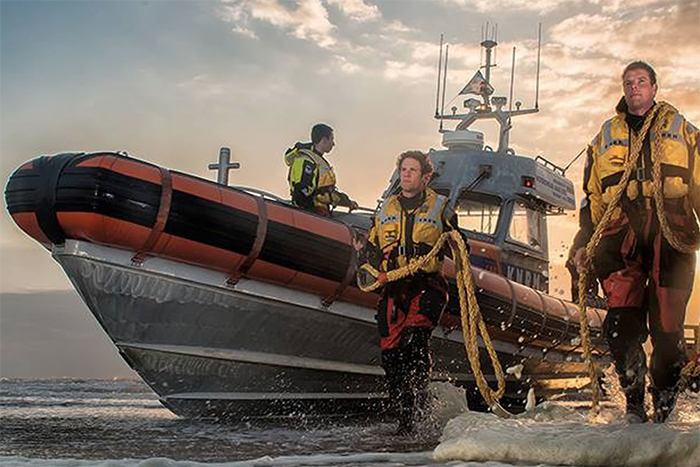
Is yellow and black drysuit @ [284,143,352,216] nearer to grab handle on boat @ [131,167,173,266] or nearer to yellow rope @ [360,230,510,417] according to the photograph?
grab handle on boat @ [131,167,173,266]

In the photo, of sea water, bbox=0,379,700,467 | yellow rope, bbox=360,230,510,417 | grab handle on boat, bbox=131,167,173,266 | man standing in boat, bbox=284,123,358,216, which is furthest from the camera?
man standing in boat, bbox=284,123,358,216

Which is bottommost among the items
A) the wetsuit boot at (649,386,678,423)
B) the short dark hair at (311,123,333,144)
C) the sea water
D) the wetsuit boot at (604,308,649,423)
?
the sea water

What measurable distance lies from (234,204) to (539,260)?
15.2 ft

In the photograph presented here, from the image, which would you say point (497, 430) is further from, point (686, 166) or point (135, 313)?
point (135, 313)

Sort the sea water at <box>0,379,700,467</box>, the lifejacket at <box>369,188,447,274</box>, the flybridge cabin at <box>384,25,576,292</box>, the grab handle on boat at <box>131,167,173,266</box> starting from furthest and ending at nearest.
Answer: the flybridge cabin at <box>384,25,576,292</box> < the grab handle on boat at <box>131,167,173,266</box> < the lifejacket at <box>369,188,447,274</box> < the sea water at <box>0,379,700,467</box>

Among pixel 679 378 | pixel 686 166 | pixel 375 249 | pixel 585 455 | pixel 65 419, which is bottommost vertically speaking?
pixel 65 419

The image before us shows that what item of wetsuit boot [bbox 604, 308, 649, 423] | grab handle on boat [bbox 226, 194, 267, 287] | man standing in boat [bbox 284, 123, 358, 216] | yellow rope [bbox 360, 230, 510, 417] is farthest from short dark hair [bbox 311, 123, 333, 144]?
wetsuit boot [bbox 604, 308, 649, 423]

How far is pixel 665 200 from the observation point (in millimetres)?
3598

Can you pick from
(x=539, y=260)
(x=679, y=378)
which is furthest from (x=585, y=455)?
(x=539, y=260)

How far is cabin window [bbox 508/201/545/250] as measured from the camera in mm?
8242

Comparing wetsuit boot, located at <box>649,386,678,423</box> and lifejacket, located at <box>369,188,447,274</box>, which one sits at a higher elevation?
lifejacket, located at <box>369,188,447,274</box>

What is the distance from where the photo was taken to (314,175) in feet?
19.9

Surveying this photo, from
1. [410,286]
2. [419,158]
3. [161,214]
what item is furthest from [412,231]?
[161,214]

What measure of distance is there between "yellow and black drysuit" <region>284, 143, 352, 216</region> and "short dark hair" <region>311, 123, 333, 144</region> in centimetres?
6
